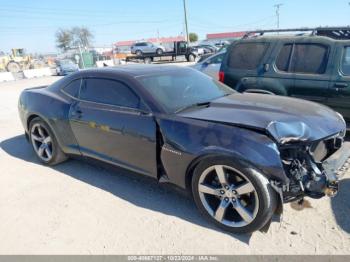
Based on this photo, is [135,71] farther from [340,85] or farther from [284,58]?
[340,85]

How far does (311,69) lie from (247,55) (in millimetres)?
1072

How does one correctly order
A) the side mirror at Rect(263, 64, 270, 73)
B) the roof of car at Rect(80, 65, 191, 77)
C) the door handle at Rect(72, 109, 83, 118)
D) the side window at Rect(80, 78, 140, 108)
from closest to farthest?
the side window at Rect(80, 78, 140, 108) → the roof of car at Rect(80, 65, 191, 77) → the door handle at Rect(72, 109, 83, 118) → the side mirror at Rect(263, 64, 270, 73)

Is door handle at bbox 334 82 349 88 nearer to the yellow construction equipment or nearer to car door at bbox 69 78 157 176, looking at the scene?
car door at bbox 69 78 157 176

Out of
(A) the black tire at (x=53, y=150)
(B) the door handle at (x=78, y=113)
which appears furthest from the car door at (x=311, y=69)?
(A) the black tire at (x=53, y=150)

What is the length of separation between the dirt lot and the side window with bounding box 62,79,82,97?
1157mm

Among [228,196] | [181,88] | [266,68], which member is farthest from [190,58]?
[228,196]

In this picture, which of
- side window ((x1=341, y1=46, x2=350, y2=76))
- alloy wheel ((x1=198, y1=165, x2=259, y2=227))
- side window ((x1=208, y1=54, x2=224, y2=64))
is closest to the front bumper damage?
alloy wheel ((x1=198, y1=165, x2=259, y2=227))

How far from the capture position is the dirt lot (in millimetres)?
2658

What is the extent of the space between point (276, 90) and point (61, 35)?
264ft

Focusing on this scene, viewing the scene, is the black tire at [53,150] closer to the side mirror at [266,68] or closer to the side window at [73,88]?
the side window at [73,88]

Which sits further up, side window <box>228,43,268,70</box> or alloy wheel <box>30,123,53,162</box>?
side window <box>228,43,268,70</box>

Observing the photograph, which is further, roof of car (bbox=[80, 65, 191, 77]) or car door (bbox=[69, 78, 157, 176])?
roof of car (bbox=[80, 65, 191, 77])

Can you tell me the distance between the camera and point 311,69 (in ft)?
15.3

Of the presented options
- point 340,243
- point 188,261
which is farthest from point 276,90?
point 188,261
